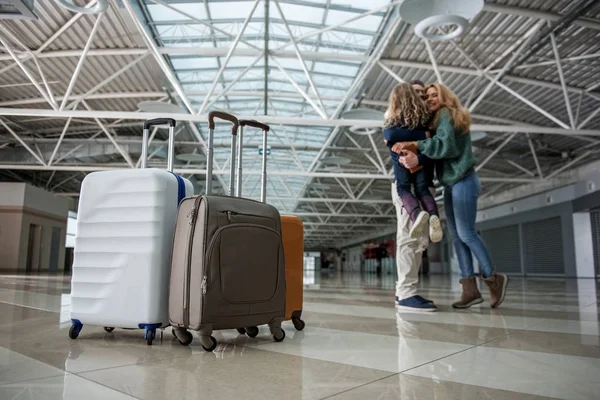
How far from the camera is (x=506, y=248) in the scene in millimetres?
28641

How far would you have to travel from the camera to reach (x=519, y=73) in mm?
13969

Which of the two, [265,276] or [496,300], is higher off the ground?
[265,276]

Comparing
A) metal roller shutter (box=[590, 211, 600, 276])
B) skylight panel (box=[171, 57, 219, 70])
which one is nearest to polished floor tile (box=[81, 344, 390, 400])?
skylight panel (box=[171, 57, 219, 70])

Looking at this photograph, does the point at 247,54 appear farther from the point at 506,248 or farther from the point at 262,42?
the point at 506,248

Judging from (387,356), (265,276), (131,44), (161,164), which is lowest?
(387,356)

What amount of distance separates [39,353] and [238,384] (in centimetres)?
111

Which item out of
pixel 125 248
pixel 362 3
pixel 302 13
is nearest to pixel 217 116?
pixel 125 248

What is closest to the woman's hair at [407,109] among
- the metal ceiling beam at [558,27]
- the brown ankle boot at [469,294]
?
the brown ankle boot at [469,294]

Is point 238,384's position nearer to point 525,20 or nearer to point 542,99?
point 525,20

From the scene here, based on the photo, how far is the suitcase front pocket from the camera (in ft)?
7.41

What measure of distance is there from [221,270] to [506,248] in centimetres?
3005

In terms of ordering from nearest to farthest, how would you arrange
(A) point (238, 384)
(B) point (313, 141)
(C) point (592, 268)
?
(A) point (238, 384), (C) point (592, 268), (B) point (313, 141)

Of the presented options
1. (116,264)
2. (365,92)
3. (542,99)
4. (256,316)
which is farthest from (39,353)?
(542,99)

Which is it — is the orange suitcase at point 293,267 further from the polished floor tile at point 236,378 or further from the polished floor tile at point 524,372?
the polished floor tile at point 524,372
